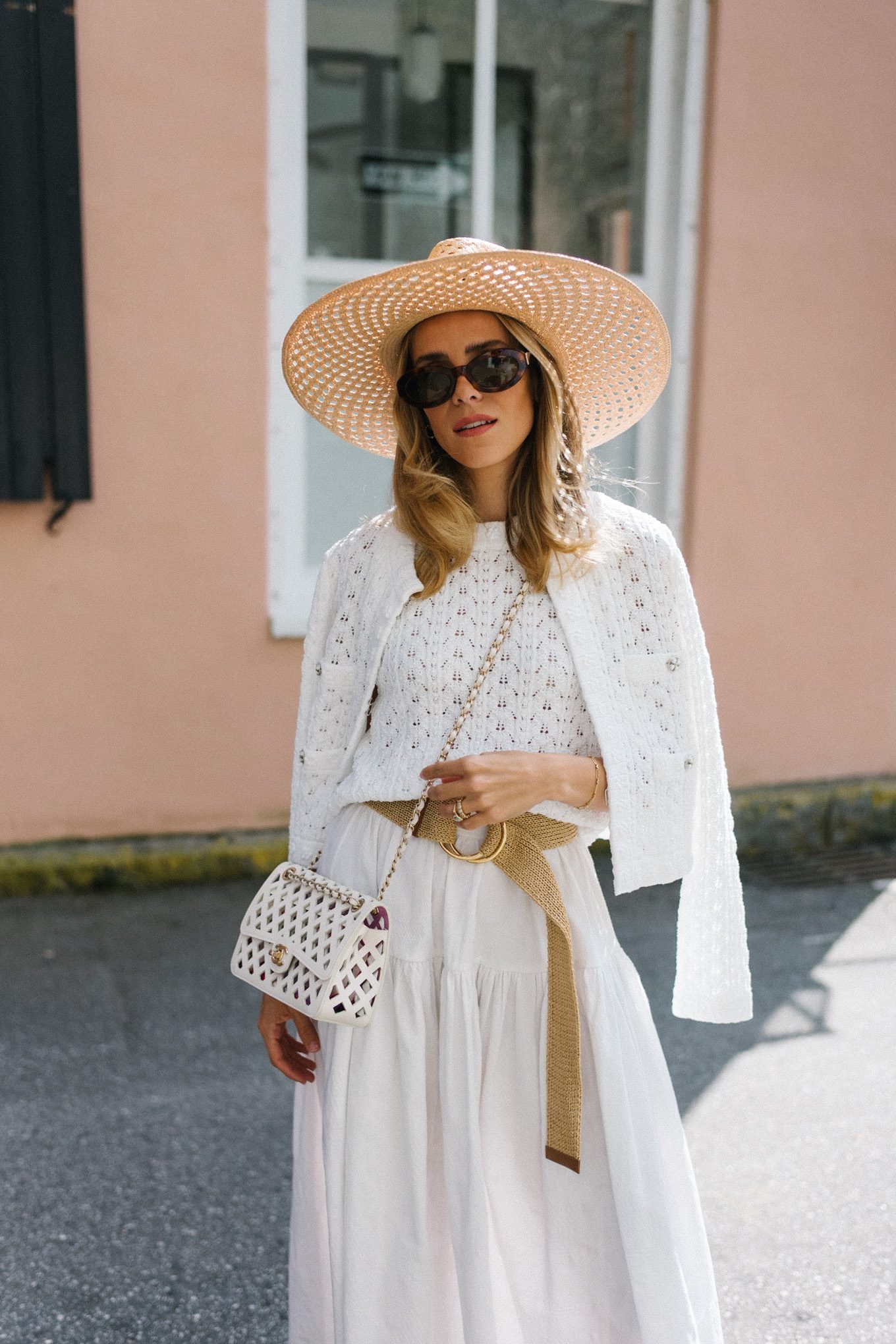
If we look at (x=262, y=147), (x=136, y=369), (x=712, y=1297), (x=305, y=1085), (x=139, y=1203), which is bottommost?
(x=139, y=1203)

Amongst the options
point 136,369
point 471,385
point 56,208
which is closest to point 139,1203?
point 471,385

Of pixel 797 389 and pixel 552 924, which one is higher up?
pixel 797 389

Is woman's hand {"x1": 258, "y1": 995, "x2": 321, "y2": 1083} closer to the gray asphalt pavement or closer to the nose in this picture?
the gray asphalt pavement

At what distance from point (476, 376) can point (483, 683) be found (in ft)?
1.59

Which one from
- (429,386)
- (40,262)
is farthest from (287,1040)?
(40,262)

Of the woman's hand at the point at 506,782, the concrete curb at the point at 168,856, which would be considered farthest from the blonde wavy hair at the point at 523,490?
the concrete curb at the point at 168,856

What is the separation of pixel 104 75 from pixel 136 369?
1.04 m

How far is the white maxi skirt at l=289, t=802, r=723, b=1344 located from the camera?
1.71 metres

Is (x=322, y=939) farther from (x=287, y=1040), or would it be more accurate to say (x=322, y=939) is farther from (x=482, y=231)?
(x=482, y=231)

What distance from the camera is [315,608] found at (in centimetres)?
200

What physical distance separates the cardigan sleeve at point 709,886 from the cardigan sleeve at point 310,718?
57 cm

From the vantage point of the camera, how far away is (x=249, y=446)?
4.63 metres

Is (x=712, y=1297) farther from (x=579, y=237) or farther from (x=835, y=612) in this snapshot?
(x=579, y=237)

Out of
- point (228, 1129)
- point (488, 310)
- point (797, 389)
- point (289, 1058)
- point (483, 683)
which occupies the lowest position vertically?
point (228, 1129)
